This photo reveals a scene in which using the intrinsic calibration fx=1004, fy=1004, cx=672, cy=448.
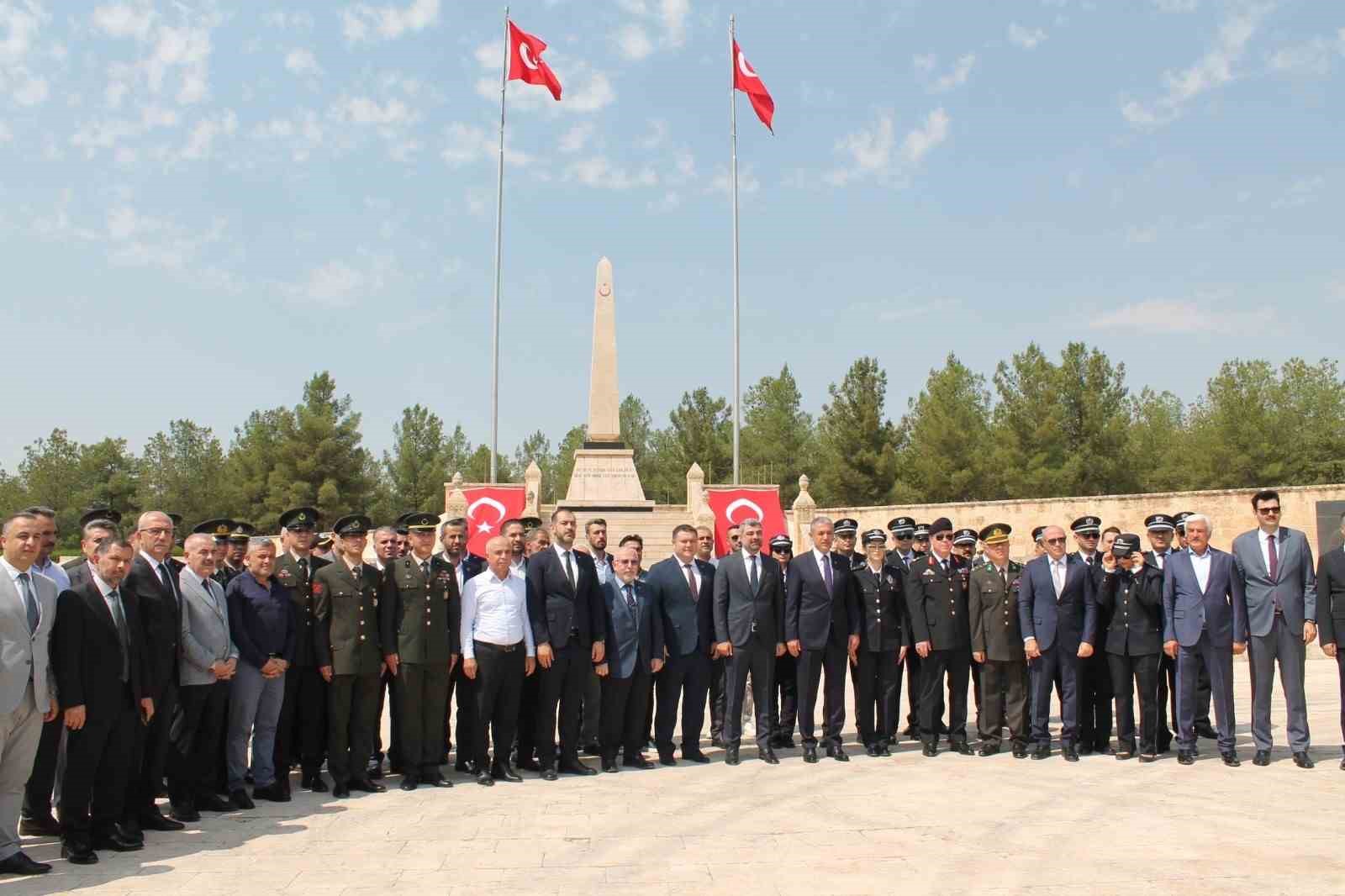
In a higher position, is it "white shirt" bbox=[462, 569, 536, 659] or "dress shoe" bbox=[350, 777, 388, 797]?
"white shirt" bbox=[462, 569, 536, 659]

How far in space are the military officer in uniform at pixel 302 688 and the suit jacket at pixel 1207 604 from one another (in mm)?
5953

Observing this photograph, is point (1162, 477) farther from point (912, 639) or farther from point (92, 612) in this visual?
point (92, 612)

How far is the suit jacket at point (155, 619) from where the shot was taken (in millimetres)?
5355

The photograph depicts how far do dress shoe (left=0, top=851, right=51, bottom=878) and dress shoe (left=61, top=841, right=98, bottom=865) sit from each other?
18 centimetres

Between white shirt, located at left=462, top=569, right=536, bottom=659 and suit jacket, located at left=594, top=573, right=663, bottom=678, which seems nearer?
white shirt, located at left=462, top=569, right=536, bottom=659

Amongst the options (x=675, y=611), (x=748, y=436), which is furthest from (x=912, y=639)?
(x=748, y=436)

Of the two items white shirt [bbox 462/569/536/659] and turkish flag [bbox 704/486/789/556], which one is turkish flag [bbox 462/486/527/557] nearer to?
turkish flag [bbox 704/486/789/556]

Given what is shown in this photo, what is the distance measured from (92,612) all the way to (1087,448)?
3589 cm

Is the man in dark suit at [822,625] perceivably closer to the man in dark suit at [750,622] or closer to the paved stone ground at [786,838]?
the man in dark suit at [750,622]

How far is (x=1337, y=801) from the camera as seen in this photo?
569cm

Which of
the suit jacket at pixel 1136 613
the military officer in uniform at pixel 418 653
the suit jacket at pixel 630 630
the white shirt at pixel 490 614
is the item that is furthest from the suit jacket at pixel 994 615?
the military officer in uniform at pixel 418 653

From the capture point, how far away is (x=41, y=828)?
544 cm

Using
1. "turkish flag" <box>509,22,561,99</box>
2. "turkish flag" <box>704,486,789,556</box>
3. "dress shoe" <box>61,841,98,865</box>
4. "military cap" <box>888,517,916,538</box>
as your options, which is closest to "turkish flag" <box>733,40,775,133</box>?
"turkish flag" <box>509,22,561,99</box>

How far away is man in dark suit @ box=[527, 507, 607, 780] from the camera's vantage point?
22.8 feet
